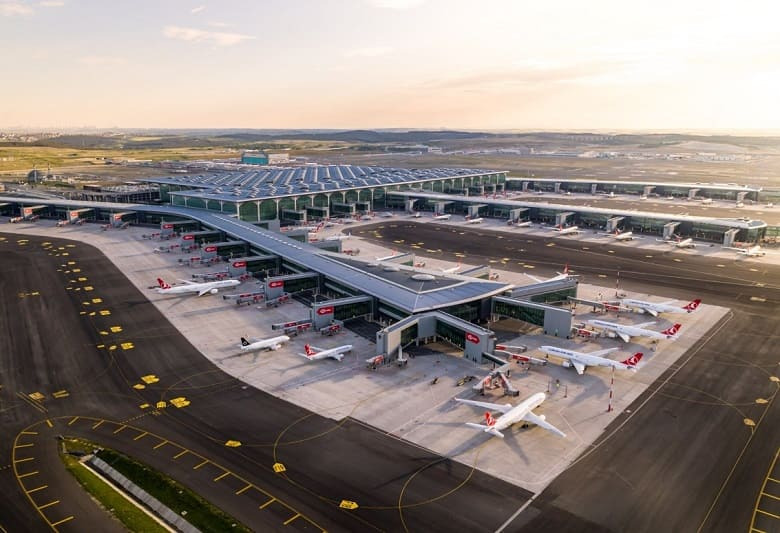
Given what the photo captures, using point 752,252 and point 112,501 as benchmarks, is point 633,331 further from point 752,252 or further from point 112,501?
point 752,252

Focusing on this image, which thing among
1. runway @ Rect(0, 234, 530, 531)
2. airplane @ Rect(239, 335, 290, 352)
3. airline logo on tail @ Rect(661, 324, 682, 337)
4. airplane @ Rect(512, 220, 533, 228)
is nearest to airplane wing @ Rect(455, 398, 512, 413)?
runway @ Rect(0, 234, 530, 531)

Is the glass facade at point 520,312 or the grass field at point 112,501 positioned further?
the glass facade at point 520,312

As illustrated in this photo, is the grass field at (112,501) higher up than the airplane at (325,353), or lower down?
lower down

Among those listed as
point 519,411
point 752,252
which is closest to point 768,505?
point 519,411

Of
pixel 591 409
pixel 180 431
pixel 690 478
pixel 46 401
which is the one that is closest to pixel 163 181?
pixel 46 401

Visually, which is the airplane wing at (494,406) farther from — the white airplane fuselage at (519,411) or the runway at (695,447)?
the runway at (695,447)

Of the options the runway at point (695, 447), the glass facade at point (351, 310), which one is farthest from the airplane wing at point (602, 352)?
the glass facade at point (351, 310)

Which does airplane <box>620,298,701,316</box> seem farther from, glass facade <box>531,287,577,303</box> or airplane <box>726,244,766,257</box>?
airplane <box>726,244,766,257</box>
